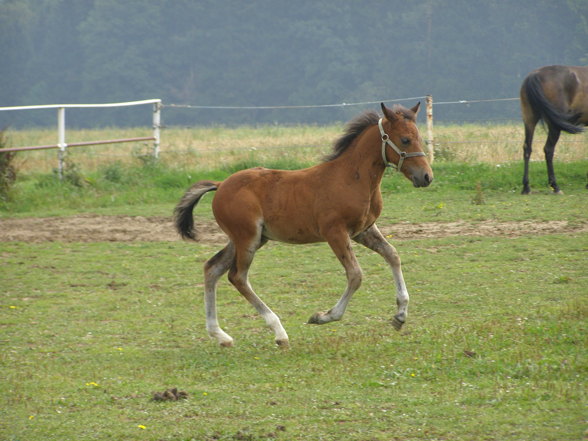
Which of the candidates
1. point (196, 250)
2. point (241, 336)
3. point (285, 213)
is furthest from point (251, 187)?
point (196, 250)

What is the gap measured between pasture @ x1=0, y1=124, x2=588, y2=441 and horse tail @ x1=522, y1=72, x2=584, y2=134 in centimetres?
168

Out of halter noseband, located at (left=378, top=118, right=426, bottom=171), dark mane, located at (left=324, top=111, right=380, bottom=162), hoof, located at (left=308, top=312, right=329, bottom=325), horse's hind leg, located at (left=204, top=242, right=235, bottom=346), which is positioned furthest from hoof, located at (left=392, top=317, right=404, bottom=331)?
dark mane, located at (left=324, top=111, right=380, bottom=162)

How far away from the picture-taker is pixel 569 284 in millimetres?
9102

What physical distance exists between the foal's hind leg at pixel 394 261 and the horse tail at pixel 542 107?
26.4 feet

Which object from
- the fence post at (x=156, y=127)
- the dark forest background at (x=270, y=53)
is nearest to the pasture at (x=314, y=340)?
the fence post at (x=156, y=127)

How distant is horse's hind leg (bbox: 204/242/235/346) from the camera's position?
7711 millimetres

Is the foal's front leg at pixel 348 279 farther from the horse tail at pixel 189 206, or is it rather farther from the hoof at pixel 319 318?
the horse tail at pixel 189 206

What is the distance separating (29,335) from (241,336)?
6.42 feet

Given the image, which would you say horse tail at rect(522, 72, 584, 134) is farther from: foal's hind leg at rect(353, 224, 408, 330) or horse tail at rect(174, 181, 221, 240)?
horse tail at rect(174, 181, 221, 240)

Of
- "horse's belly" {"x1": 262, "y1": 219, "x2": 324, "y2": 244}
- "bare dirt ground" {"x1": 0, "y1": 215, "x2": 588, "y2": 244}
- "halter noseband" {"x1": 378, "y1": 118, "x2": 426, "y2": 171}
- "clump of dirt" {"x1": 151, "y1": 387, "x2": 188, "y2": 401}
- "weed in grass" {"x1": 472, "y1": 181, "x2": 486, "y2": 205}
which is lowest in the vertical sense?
"bare dirt ground" {"x1": 0, "y1": 215, "x2": 588, "y2": 244}

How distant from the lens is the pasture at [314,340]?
5570 millimetres

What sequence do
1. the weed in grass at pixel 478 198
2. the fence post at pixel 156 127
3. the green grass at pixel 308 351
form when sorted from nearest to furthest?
the green grass at pixel 308 351
the weed in grass at pixel 478 198
the fence post at pixel 156 127

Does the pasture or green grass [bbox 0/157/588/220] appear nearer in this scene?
the pasture

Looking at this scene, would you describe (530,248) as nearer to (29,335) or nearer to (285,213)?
(285,213)
